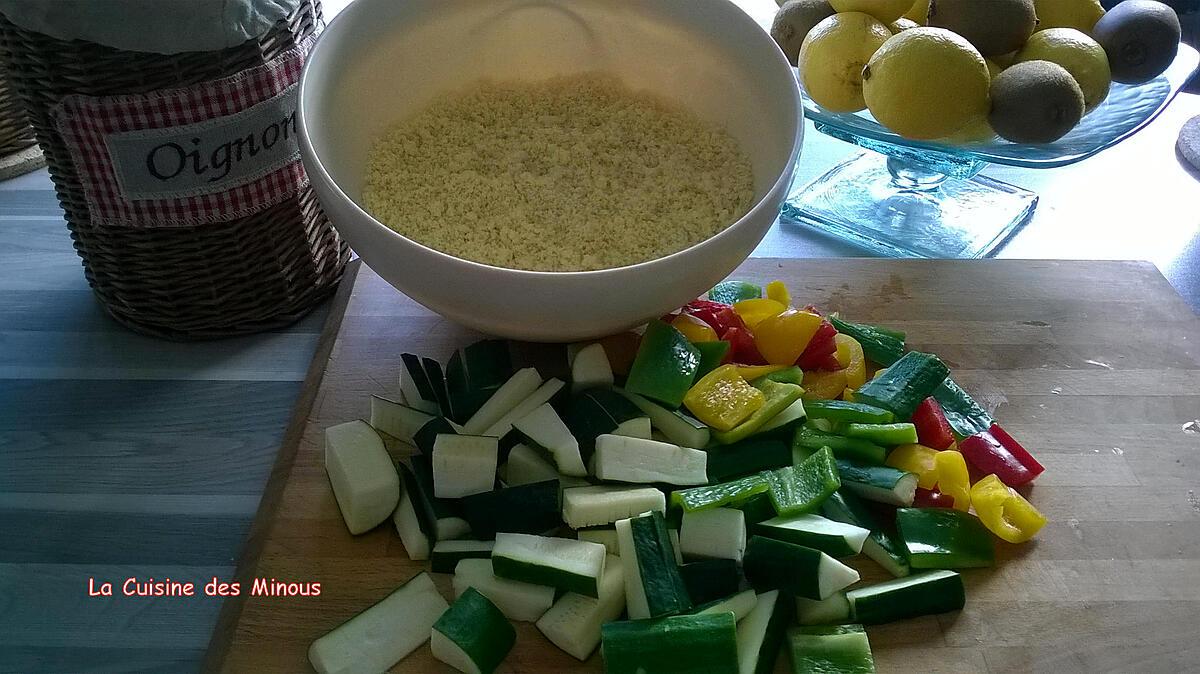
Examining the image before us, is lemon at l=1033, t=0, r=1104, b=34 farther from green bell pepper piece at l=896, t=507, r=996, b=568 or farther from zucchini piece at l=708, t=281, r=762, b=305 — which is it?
green bell pepper piece at l=896, t=507, r=996, b=568

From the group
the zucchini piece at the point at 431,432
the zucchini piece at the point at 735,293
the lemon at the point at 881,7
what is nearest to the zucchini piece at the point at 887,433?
the zucchini piece at the point at 735,293

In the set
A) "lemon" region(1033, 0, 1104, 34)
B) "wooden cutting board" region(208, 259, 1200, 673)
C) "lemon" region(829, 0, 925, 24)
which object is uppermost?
"lemon" region(829, 0, 925, 24)

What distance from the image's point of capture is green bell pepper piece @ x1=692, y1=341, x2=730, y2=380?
1366 millimetres

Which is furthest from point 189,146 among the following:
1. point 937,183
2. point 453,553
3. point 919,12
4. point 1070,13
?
point 1070,13

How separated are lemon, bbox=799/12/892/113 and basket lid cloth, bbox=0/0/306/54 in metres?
0.89

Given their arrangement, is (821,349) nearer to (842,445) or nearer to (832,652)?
(842,445)

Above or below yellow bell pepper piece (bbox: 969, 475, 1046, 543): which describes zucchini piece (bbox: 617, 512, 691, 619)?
above

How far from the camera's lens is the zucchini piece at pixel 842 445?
129 centimetres

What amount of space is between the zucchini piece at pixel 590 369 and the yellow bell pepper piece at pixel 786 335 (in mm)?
254

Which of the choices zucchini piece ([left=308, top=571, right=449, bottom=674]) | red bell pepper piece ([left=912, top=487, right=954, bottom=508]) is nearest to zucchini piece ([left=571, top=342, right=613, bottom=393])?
zucchini piece ([left=308, top=571, right=449, bottom=674])

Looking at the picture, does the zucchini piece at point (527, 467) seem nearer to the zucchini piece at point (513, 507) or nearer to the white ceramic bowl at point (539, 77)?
the zucchini piece at point (513, 507)

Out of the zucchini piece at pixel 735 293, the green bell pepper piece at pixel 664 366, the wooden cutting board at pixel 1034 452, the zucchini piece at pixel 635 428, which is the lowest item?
the wooden cutting board at pixel 1034 452

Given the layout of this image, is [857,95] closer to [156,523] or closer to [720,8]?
[720,8]

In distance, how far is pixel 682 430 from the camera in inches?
50.3
